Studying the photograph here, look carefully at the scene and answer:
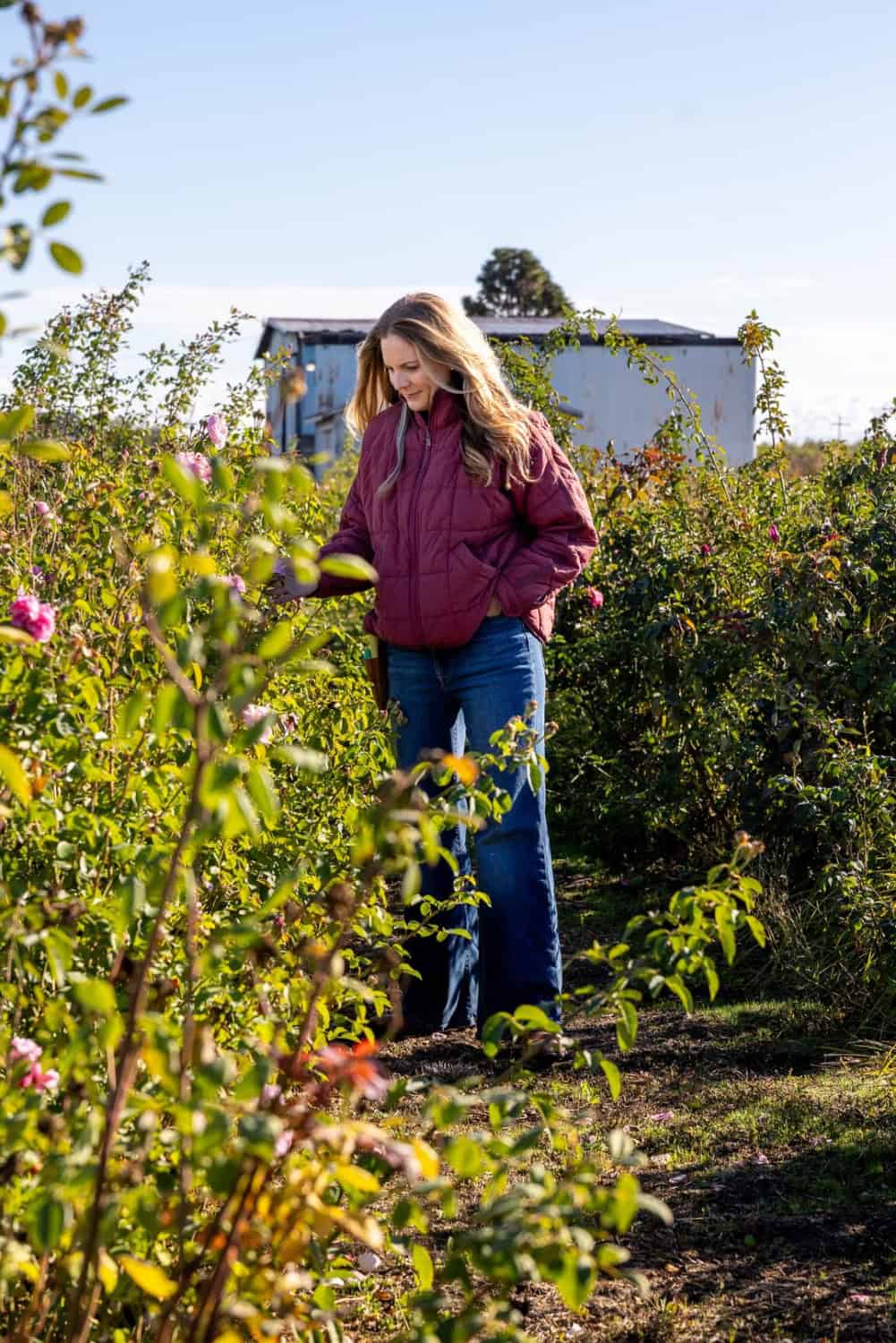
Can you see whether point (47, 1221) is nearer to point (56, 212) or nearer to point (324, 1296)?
point (324, 1296)

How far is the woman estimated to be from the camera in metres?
3.66

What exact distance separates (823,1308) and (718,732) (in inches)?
101

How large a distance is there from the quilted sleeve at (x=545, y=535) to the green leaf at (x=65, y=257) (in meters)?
2.23

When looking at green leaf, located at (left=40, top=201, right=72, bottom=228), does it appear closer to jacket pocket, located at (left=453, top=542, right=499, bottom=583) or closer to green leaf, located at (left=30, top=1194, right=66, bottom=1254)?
green leaf, located at (left=30, top=1194, right=66, bottom=1254)

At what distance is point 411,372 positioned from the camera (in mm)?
3709

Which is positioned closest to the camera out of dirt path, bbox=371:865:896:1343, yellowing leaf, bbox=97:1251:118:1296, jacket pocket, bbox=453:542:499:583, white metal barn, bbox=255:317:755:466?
yellowing leaf, bbox=97:1251:118:1296

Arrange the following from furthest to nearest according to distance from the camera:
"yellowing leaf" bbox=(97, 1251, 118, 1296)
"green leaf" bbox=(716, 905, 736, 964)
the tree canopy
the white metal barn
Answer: the tree canopy → the white metal barn → "green leaf" bbox=(716, 905, 736, 964) → "yellowing leaf" bbox=(97, 1251, 118, 1296)

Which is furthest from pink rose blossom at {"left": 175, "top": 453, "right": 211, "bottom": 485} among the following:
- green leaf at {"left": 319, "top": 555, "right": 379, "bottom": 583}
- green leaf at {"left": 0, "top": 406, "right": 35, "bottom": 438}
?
green leaf at {"left": 319, "top": 555, "right": 379, "bottom": 583}

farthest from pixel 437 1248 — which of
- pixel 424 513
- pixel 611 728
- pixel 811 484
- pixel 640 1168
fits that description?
pixel 811 484

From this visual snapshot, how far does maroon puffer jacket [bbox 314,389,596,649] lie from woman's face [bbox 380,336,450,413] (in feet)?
0.13

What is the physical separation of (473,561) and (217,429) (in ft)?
2.27

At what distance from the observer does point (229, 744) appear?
2.58m

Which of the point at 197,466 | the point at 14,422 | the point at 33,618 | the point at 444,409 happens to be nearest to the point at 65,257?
the point at 14,422

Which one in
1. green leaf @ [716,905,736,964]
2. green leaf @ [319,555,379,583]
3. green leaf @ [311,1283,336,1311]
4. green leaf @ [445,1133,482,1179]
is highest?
green leaf @ [319,555,379,583]
